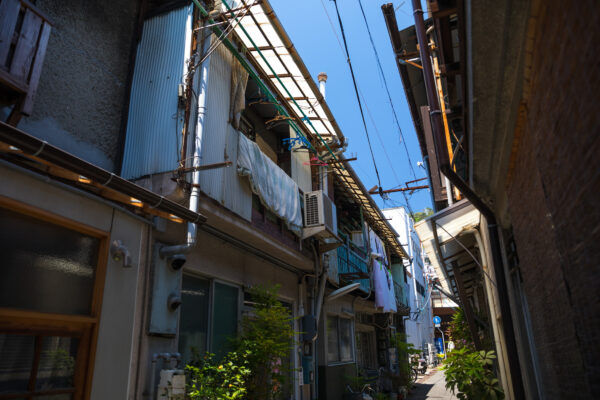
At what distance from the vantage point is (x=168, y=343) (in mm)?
6324

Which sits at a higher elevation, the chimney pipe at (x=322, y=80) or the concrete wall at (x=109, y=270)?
the chimney pipe at (x=322, y=80)

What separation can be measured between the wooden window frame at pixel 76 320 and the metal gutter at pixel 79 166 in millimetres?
722

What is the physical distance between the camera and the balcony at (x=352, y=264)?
14.8 meters

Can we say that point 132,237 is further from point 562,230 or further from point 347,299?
point 347,299

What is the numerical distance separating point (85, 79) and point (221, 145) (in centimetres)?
250

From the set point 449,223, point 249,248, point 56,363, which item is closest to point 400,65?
point 449,223

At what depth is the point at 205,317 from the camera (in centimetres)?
764

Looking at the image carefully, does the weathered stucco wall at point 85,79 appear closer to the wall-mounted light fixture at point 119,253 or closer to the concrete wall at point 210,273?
the wall-mounted light fixture at point 119,253

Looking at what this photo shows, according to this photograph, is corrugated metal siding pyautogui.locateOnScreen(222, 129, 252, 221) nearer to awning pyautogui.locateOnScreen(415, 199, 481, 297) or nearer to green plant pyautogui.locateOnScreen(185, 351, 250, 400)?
green plant pyautogui.locateOnScreen(185, 351, 250, 400)

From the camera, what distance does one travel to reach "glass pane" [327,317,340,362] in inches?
547

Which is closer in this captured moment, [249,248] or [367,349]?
[249,248]

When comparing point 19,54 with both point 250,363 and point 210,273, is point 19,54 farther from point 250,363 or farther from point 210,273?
point 250,363

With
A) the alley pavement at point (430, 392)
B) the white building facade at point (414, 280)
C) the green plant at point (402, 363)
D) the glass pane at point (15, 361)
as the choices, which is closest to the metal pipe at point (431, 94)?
the glass pane at point (15, 361)

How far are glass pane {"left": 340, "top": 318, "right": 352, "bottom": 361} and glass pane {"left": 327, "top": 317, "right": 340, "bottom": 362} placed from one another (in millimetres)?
472
